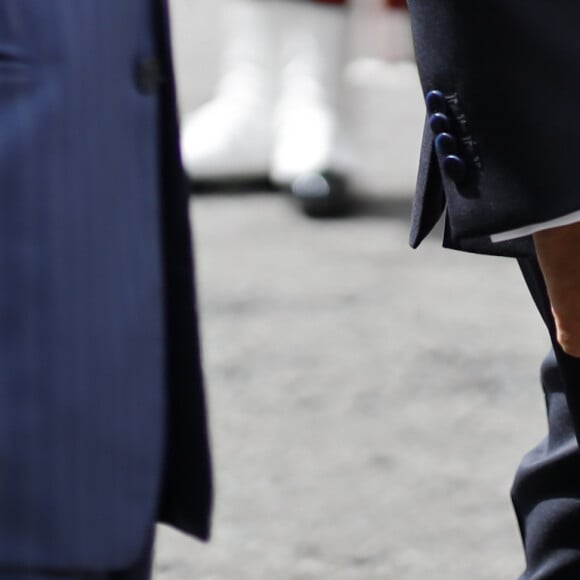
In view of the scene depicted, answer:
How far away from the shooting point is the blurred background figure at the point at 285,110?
15.0ft

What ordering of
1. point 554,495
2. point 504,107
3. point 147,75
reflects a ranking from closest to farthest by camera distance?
1. point 504,107
2. point 147,75
3. point 554,495

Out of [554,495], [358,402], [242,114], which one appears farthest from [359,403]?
[242,114]

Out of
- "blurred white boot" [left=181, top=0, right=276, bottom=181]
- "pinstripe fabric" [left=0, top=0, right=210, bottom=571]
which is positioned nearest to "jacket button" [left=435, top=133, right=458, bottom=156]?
"pinstripe fabric" [left=0, top=0, right=210, bottom=571]

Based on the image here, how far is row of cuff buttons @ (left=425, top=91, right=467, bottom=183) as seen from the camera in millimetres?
1315

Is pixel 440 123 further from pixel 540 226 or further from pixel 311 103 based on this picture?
pixel 311 103

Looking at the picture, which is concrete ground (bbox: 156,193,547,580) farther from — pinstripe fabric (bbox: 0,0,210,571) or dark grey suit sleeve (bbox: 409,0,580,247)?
dark grey suit sleeve (bbox: 409,0,580,247)

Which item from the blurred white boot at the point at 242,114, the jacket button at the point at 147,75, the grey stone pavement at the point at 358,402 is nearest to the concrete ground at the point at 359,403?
the grey stone pavement at the point at 358,402

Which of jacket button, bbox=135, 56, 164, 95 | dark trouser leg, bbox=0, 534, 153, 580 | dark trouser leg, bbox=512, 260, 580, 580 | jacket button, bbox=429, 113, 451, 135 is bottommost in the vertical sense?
dark trouser leg, bbox=512, 260, 580, 580

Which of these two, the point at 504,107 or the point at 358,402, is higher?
the point at 504,107

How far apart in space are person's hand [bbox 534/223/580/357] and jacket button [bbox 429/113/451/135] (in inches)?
4.7

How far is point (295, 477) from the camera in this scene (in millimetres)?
2746

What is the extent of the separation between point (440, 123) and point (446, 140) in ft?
0.05

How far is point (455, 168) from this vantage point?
132 cm

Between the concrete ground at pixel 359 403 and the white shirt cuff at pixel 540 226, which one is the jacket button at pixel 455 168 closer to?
the white shirt cuff at pixel 540 226
